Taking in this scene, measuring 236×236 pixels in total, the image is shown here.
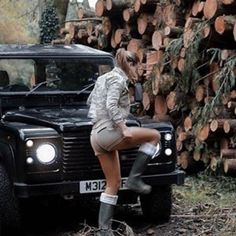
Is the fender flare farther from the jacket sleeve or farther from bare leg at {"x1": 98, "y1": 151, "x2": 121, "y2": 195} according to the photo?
the jacket sleeve

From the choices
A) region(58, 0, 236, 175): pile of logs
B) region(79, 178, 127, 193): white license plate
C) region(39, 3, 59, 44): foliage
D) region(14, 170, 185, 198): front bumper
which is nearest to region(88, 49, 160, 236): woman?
region(79, 178, 127, 193): white license plate

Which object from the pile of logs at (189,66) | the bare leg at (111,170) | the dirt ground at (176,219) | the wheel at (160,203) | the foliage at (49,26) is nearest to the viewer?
the bare leg at (111,170)

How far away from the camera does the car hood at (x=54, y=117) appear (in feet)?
19.0

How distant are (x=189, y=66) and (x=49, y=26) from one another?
817 centimetres

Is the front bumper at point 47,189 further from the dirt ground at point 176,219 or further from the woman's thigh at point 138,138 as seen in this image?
the woman's thigh at point 138,138

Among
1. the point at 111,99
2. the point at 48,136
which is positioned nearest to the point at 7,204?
the point at 48,136

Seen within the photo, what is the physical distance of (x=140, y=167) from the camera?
5.65 m

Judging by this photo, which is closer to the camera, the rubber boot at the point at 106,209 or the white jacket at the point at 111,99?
the white jacket at the point at 111,99

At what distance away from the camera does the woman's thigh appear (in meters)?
5.56

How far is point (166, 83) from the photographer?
9.45 m

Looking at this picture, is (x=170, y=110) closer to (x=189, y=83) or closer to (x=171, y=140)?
(x=189, y=83)

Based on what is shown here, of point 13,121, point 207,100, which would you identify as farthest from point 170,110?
point 13,121

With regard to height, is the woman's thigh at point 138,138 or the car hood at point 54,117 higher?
the car hood at point 54,117

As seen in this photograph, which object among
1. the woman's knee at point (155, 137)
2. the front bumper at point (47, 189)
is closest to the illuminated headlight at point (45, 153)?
the front bumper at point (47, 189)
